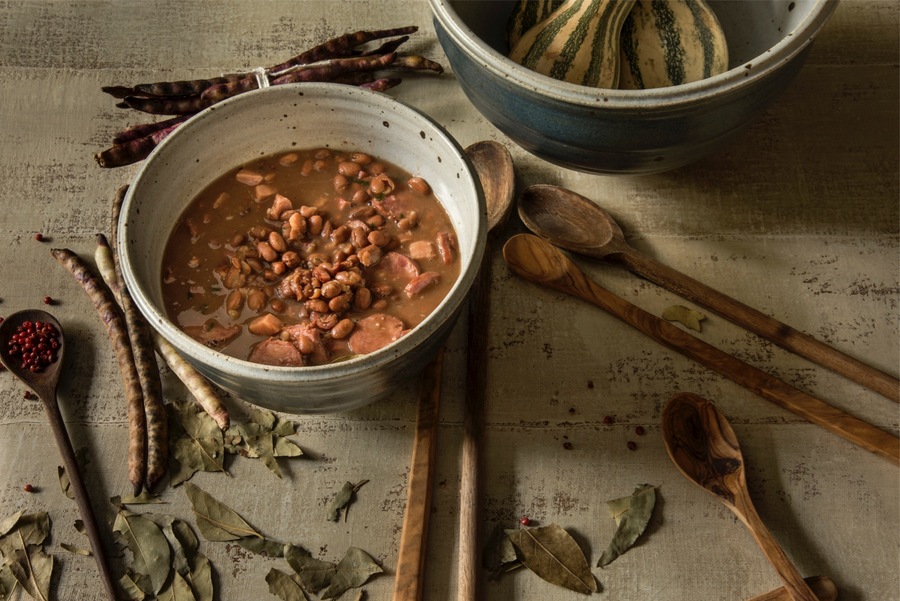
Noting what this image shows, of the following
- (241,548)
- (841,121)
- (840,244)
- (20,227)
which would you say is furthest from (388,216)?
(841,121)

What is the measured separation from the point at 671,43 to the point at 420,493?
1.12m

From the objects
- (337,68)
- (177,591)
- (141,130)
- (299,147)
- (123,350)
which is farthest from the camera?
(337,68)

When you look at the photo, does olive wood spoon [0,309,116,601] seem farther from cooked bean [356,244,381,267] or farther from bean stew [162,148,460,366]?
cooked bean [356,244,381,267]

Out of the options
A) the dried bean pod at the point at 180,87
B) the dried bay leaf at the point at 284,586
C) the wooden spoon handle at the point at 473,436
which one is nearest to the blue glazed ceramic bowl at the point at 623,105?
the wooden spoon handle at the point at 473,436

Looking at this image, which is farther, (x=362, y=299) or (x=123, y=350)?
(x=123, y=350)

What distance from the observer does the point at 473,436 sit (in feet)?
5.93

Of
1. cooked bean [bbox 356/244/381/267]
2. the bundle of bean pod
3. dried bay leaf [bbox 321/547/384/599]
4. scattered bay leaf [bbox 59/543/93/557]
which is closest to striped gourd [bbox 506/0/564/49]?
the bundle of bean pod

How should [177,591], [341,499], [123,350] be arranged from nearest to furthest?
1. [177,591]
2. [341,499]
3. [123,350]

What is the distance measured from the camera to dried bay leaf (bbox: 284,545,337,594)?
1683 millimetres

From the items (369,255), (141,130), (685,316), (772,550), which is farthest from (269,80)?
(772,550)

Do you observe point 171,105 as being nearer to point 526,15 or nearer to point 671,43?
point 526,15

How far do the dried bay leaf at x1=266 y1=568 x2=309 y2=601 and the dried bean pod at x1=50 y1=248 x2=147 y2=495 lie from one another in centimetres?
33

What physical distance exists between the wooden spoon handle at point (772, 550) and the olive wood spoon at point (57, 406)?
4.03 ft

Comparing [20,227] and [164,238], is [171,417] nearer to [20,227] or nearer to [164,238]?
[164,238]
